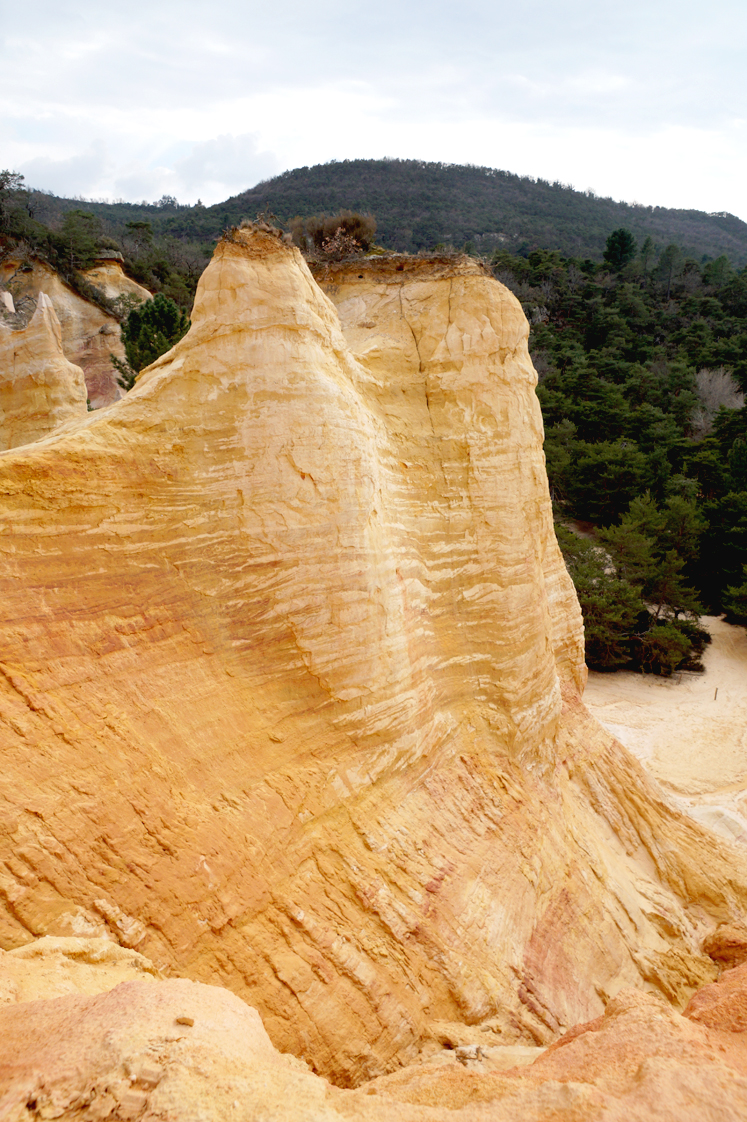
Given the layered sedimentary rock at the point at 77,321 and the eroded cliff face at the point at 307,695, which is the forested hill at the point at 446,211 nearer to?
the layered sedimentary rock at the point at 77,321

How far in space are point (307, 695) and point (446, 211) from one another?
9036cm

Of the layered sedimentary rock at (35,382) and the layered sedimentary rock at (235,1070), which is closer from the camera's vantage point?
the layered sedimentary rock at (235,1070)

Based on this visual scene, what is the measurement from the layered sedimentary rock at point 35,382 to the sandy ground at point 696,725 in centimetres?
1426

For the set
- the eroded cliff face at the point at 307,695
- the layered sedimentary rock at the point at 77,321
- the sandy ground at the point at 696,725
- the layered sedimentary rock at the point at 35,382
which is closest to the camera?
the eroded cliff face at the point at 307,695

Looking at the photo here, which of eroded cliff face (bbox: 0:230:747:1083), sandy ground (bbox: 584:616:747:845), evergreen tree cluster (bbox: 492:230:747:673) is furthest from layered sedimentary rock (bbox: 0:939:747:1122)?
sandy ground (bbox: 584:616:747:845)

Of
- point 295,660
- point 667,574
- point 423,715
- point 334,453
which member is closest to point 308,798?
point 295,660

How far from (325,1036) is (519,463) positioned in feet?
20.8

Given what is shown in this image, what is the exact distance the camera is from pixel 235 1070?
3.04 metres

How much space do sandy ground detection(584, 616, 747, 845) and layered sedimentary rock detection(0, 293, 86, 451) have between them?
46.8 ft

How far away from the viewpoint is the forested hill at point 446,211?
70.3m

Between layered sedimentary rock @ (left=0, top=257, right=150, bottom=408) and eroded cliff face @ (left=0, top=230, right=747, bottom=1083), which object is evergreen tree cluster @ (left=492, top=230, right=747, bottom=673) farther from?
layered sedimentary rock @ (left=0, top=257, right=150, bottom=408)

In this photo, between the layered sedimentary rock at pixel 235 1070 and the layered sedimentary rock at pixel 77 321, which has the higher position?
the layered sedimentary rock at pixel 77 321

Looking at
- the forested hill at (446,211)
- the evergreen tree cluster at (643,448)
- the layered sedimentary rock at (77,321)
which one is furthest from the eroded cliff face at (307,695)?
the forested hill at (446,211)

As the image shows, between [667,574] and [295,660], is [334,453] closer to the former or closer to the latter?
[295,660]
